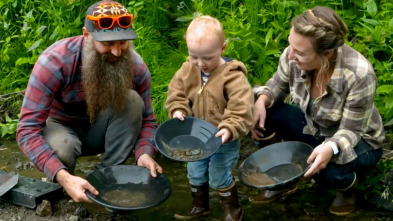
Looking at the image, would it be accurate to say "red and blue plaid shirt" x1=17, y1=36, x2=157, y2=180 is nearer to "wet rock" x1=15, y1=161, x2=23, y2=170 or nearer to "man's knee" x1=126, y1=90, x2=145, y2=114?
"man's knee" x1=126, y1=90, x2=145, y2=114

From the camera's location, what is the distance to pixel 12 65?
18.9ft

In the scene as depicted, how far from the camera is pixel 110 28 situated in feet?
10.8

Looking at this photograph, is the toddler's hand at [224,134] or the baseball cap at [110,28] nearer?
the toddler's hand at [224,134]

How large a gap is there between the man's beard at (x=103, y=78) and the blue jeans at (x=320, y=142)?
3.12 feet

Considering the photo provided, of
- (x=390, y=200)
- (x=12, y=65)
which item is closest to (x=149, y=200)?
(x=390, y=200)

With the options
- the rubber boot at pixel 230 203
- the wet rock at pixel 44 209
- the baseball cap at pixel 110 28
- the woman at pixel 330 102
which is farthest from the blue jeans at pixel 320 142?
the wet rock at pixel 44 209

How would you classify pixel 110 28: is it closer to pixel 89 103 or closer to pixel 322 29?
pixel 89 103

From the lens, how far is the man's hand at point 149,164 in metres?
3.36

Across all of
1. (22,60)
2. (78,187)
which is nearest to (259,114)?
(78,187)

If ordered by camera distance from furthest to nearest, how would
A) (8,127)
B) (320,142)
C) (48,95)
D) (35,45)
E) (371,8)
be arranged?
(35,45) → (8,127) → (371,8) → (320,142) → (48,95)

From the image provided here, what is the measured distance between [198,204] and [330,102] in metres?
0.96

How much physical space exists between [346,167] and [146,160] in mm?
1127

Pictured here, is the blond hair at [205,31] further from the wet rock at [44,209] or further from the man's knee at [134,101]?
the wet rock at [44,209]

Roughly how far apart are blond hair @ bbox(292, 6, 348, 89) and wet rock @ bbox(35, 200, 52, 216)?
1720 mm
